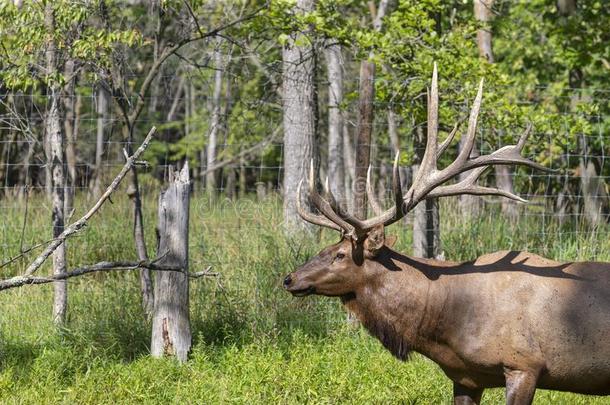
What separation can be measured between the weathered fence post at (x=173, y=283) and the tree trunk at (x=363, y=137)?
5.91 feet

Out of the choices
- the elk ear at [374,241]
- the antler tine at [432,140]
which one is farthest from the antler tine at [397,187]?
the antler tine at [432,140]

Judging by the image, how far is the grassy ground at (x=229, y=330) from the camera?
6859 mm

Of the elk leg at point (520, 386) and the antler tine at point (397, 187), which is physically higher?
the antler tine at point (397, 187)

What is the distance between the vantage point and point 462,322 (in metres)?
6.15

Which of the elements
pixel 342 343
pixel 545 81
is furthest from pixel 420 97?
pixel 545 81

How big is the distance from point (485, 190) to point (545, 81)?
39.5 feet

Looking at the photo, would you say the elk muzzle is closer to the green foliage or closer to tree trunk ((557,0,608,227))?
the green foliage

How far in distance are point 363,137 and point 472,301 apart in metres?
2.95

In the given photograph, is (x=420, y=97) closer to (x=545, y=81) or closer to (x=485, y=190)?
(x=485, y=190)

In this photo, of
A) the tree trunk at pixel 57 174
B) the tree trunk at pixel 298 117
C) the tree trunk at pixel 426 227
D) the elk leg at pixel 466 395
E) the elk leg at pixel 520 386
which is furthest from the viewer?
the tree trunk at pixel 298 117

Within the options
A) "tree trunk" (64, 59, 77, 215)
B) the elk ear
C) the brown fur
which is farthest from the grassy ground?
the elk ear

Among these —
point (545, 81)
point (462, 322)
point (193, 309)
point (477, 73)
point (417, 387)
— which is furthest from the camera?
point (545, 81)

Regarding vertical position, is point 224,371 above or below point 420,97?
below

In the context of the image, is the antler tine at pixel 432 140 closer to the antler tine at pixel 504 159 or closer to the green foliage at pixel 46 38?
the antler tine at pixel 504 159
